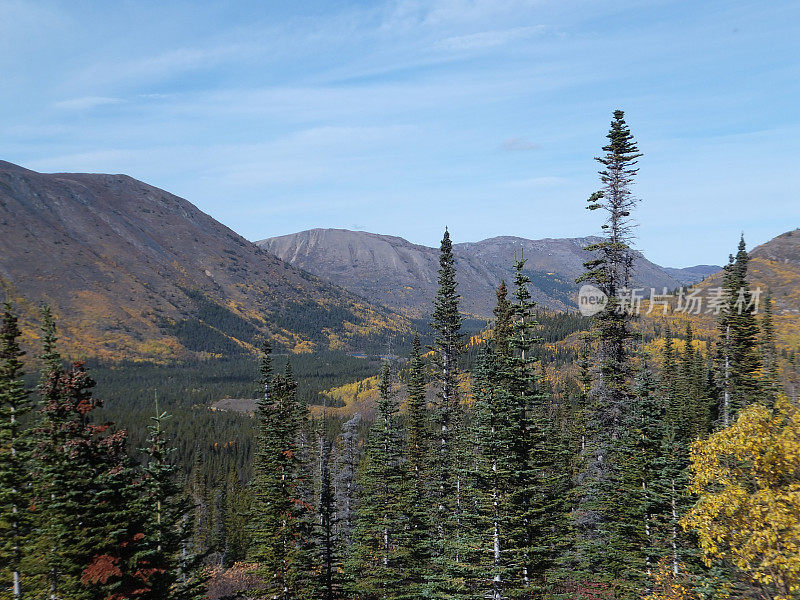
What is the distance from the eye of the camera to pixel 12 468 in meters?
26.6

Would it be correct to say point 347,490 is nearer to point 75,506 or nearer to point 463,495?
point 463,495

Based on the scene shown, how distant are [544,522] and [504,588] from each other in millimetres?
3670

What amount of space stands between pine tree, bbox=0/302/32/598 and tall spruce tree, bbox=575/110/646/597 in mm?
31054

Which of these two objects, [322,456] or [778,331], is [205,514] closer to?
[322,456]

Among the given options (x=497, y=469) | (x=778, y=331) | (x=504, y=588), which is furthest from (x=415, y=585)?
(x=778, y=331)

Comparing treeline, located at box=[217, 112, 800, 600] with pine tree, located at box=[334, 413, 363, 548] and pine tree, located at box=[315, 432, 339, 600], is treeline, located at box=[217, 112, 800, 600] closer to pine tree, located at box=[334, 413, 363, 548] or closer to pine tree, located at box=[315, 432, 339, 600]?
pine tree, located at box=[315, 432, 339, 600]

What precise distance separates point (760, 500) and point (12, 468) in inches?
1319

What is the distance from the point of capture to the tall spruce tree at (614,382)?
91.8 feet

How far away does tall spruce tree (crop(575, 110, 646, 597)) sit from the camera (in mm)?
27984

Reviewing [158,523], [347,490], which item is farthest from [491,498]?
[347,490]

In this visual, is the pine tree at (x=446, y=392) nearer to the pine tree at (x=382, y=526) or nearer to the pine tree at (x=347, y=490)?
the pine tree at (x=382, y=526)

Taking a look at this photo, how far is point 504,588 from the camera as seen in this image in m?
23.9

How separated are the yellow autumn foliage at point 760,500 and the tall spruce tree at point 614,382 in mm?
13851

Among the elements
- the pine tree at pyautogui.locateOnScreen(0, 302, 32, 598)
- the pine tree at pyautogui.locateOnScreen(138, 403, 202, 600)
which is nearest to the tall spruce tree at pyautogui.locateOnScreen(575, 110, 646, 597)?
the pine tree at pyautogui.locateOnScreen(138, 403, 202, 600)
